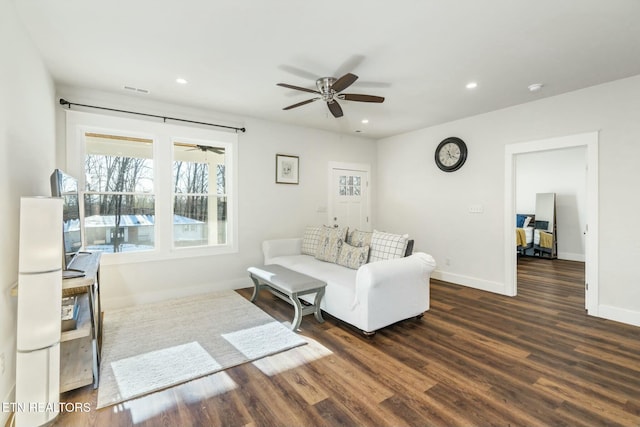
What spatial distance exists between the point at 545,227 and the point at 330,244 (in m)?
5.79

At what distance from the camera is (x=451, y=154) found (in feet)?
15.4

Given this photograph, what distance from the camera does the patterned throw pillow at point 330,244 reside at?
12.5 ft

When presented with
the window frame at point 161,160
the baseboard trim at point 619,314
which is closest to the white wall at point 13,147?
the window frame at point 161,160

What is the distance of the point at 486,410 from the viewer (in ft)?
5.96

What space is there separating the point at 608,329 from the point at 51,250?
471 centimetres

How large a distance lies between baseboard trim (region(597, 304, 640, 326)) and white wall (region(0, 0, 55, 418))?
5146 millimetres

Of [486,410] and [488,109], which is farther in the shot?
[488,109]

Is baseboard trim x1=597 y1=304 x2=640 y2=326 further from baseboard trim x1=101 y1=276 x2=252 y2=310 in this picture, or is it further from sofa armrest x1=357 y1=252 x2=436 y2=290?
baseboard trim x1=101 y1=276 x2=252 y2=310

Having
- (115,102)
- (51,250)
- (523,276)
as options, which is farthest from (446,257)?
(115,102)

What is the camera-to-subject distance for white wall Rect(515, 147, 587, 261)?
21.4ft

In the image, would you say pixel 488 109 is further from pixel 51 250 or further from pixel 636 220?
pixel 51 250

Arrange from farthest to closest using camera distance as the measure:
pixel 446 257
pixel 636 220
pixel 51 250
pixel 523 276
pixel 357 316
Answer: pixel 523 276, pixel 446 257, pixel 636 220, pixel 357 316, pixel 51 250

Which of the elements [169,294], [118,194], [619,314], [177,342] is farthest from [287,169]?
[619,314]

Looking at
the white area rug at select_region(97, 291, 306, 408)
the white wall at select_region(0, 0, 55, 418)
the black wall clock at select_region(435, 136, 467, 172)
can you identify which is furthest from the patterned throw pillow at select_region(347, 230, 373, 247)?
the white wall at select_region(0, 0, 55, 418)
